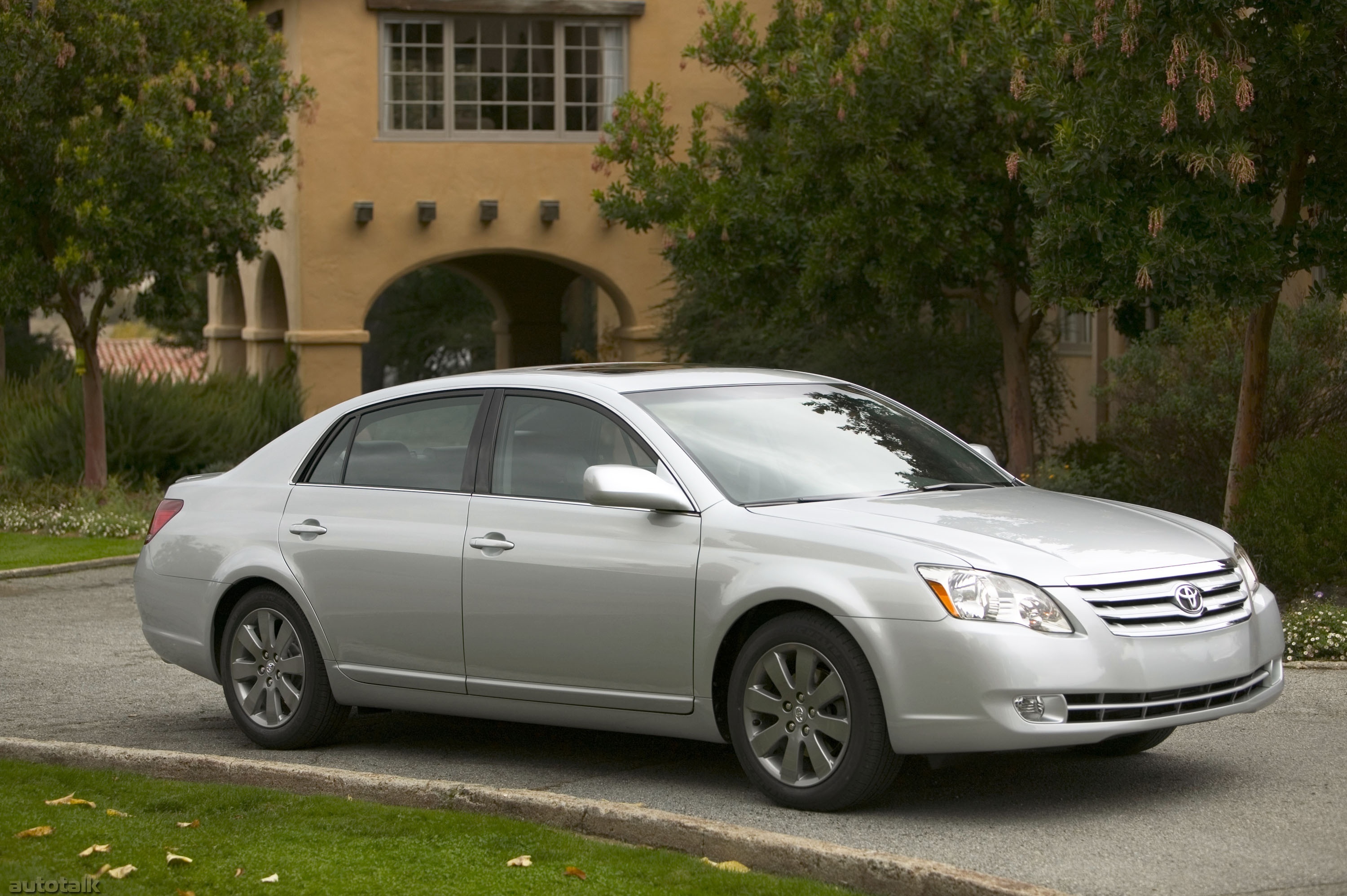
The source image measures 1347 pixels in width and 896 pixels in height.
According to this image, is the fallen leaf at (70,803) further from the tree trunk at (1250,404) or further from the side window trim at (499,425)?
the tree trunk at (1250,404)

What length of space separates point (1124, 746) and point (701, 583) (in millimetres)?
1960

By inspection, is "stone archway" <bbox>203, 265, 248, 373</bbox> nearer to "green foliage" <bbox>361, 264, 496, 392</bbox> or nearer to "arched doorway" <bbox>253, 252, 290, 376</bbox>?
"arched doorway" <bbox>253, 252, 290, 376</bbox>

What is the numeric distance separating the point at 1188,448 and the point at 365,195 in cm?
1421

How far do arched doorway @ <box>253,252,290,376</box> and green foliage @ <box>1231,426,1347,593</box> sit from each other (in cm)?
1898

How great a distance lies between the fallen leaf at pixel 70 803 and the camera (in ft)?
22.5

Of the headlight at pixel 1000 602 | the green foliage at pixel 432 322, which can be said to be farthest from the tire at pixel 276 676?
the green foliage at pixel 432 322

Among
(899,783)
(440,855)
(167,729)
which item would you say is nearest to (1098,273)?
(899,783)

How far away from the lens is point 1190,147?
36.4 feet

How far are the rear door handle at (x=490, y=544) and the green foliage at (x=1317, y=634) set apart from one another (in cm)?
457

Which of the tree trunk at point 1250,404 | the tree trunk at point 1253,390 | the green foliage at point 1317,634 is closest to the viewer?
the green foliage at point 1317,634

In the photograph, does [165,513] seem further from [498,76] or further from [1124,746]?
[498,76]

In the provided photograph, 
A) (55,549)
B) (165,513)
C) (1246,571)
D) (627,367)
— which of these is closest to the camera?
(1246,571)

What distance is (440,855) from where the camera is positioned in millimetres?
6047

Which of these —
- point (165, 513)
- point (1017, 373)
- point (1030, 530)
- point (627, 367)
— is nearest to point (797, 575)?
point (1030, 530)
